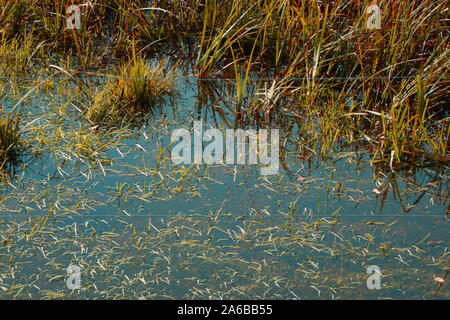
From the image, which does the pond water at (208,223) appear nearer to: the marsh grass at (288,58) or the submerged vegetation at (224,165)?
the submerged vegetation at (224,165)

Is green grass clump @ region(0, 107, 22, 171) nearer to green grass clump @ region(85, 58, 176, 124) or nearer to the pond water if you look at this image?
the pond water

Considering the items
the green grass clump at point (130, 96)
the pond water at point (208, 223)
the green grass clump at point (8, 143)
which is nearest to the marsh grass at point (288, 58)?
the green grass clump at point (130, 96)

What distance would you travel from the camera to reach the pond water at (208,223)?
240 cm

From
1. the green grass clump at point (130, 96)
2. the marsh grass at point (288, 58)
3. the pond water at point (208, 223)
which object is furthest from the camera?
the green grass clump at point (130, 96)

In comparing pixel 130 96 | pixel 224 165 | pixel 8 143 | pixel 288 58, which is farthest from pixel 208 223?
pixel 288 58

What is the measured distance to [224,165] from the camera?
319 cm

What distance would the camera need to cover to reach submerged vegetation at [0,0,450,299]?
2486 mm

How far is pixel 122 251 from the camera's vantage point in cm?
257

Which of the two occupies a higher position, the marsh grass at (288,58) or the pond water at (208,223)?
the marsh grass at (288,58)

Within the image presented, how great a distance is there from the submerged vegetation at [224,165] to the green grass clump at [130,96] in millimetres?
11

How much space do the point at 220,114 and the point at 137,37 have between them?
1180 mm

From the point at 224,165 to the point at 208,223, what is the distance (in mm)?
504

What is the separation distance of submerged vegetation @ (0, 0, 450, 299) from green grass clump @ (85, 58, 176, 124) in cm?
Answer: 1
